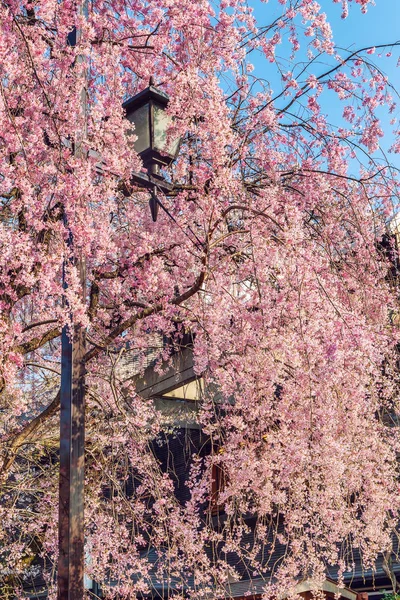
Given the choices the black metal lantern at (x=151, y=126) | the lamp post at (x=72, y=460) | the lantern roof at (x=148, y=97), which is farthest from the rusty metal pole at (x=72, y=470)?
the lantern roof at (x=148, y=97)

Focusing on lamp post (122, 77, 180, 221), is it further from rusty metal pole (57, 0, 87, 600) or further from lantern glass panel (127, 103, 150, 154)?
rusty metal pole (57, 0, 87, 600)

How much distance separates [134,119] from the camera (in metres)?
5.92

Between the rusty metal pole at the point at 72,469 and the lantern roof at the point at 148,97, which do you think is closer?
the rusty metal pole at the point at 72,469

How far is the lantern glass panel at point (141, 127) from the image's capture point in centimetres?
579

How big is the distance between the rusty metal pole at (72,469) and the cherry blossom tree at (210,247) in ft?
2.29

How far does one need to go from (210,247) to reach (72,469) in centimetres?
217

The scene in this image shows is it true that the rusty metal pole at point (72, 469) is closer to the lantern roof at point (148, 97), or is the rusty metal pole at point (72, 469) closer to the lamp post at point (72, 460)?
the lamp post at point (72, 460)

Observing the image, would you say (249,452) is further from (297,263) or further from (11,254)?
(11,254)

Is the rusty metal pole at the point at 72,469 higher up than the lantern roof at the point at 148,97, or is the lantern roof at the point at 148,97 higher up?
the lantern roof at the point at 148,97

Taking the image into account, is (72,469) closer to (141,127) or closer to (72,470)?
(72,470)

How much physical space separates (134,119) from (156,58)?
1.84 meters

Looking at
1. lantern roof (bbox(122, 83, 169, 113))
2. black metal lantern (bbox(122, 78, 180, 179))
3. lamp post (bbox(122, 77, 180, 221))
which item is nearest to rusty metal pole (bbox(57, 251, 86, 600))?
lamp post (bbox(122, 77, 180, 221))

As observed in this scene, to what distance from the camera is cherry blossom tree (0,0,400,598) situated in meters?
5.74

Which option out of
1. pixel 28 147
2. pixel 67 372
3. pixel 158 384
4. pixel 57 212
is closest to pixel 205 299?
pixel 57 212
